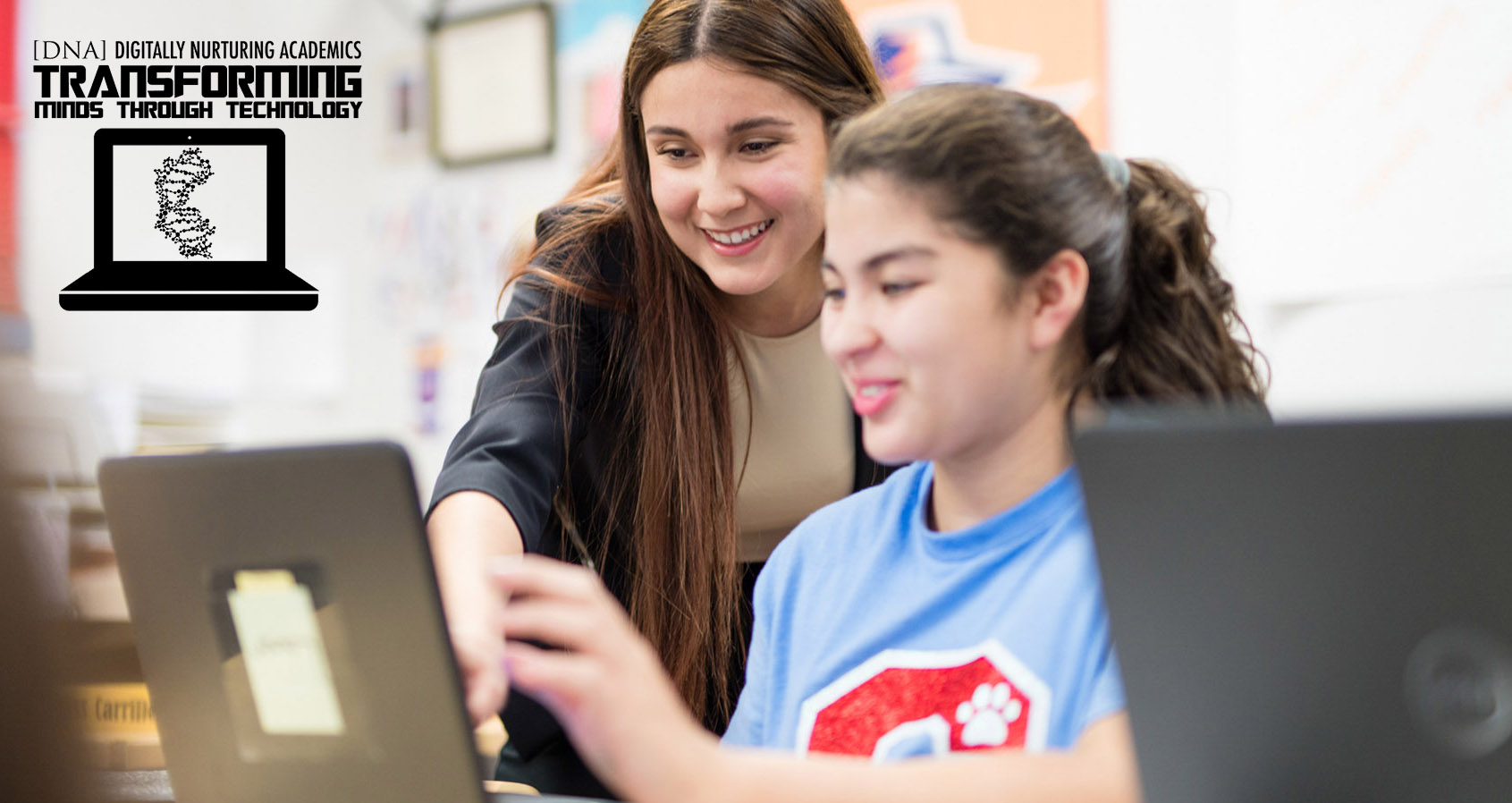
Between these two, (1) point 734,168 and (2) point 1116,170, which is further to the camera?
(1) point 734,168

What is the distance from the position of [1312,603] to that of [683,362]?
2.97 feet

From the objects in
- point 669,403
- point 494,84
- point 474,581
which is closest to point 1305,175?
point 669,403

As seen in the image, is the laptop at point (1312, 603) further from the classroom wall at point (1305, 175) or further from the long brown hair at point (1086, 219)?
the classroom wall at point (1305, 175)

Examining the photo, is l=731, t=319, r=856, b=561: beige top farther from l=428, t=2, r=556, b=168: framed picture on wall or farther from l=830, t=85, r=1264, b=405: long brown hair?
l=428, t=2, r=556, b=168: framed picture on wall

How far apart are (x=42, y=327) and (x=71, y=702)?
100 inches

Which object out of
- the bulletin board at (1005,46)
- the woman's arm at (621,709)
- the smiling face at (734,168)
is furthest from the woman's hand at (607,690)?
the bulletin board at (1005,46)

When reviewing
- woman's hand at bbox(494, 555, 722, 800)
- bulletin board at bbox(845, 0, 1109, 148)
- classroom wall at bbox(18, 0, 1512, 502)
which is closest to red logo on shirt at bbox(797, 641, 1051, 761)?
woman's hand at bbox(494, 555, 722, 800)

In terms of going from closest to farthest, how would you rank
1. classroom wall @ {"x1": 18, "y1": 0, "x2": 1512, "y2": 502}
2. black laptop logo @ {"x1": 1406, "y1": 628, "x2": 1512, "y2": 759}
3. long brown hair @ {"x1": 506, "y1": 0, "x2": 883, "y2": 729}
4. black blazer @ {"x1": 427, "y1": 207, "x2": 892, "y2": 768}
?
black laptop logo @ {"x1": 1406, "y1": 628, "x2": 1512, "y2": 759} → black blazer @ {"x1": 427, "y1": 207, "x2": 892, "y2": 768} → long brown hair @ {"x1": 506, "y1": 0, "x2": 883, "y2": 729} → classroom wall @ {"x1": 18, "y1": 0, "x2": 1512, "y2": 502}

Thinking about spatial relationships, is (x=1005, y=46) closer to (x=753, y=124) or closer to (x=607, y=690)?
(x=753, y=124)

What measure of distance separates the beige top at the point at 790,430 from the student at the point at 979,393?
35 centimetres

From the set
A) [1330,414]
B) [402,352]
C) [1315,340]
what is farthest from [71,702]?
[402,352]

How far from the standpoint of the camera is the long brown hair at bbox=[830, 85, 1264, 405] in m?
0.88

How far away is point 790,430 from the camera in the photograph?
1394 millimetres

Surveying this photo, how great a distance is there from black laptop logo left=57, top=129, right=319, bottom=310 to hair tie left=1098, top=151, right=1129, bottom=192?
240 cm
